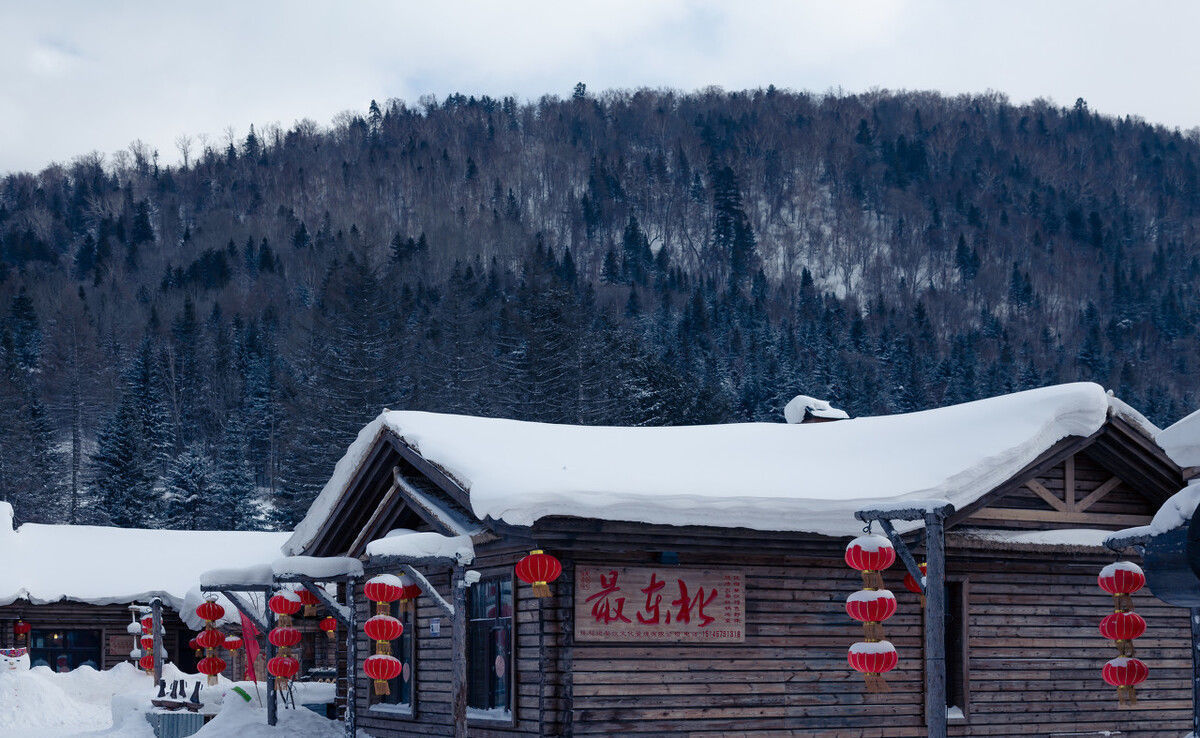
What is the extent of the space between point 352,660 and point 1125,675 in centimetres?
1039

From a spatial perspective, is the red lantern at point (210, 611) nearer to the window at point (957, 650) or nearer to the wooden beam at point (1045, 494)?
the window at point (957, 650)

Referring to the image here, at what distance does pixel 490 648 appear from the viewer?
52.7 feet

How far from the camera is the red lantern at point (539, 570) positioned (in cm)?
1352

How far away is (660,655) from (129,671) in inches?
905

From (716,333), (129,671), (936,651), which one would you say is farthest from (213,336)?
(936,651)

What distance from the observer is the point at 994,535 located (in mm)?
16016

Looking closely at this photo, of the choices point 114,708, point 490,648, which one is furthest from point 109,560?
point 490,648

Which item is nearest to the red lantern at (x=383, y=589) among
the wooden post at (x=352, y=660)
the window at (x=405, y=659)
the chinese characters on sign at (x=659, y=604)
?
the chinese characters on sign at (x=659, y=604)

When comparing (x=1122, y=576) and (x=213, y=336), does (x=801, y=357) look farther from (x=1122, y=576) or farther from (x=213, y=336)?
(x=1122, y=576)

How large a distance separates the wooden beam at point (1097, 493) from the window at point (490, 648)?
7.46 metres

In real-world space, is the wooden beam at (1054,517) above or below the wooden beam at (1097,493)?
below

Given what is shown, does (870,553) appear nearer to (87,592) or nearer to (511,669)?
(511,669)

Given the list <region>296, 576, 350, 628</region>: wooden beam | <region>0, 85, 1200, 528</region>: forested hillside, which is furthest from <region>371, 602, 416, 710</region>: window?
<region>0, 85, 1200, 528</region>: forested hillside

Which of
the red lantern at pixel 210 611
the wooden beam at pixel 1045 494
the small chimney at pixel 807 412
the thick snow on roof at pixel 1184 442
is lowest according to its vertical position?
the red lantern at pixel 210 611
